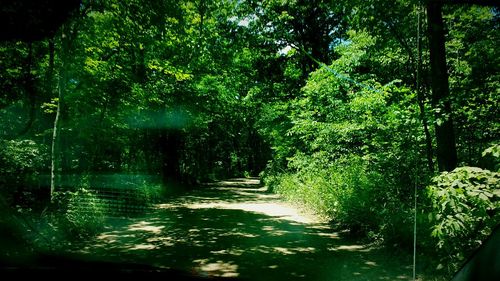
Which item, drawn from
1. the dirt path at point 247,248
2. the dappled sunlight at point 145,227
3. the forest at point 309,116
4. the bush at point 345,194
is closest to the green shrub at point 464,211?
the forest at point 309,116

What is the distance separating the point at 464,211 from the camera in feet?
16.3

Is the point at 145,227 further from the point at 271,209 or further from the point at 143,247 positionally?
the point at 271,209

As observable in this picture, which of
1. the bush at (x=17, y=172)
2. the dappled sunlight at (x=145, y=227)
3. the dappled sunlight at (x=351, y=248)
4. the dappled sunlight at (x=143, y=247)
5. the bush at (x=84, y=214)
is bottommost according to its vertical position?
the dappled sunlight at (x=351, y=248)

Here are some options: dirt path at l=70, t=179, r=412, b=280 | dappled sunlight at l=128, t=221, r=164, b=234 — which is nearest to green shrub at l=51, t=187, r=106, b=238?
dirt path at l=70, t=179, r=412, b=280

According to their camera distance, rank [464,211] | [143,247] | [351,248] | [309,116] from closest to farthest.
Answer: [464,211]
[351,248]
[143,247]
[309,116]

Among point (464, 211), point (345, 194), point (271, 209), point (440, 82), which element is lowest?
point (271, 209)

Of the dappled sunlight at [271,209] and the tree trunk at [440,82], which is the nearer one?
the tree trunk at [440,82]

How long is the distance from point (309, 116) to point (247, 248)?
7713 mm

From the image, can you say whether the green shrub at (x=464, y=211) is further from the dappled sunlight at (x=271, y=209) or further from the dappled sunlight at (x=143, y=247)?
the dappled sunlight at (x=271, y=209)

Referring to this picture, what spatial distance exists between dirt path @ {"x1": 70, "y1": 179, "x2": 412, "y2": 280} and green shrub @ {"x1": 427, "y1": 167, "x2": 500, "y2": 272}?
122cm

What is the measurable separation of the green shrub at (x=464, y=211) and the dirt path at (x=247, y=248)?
1.22m

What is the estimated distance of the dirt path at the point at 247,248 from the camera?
6371 mm

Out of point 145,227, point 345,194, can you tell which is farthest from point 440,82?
point 145,227

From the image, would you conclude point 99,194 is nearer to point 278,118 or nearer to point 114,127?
point 114,127
